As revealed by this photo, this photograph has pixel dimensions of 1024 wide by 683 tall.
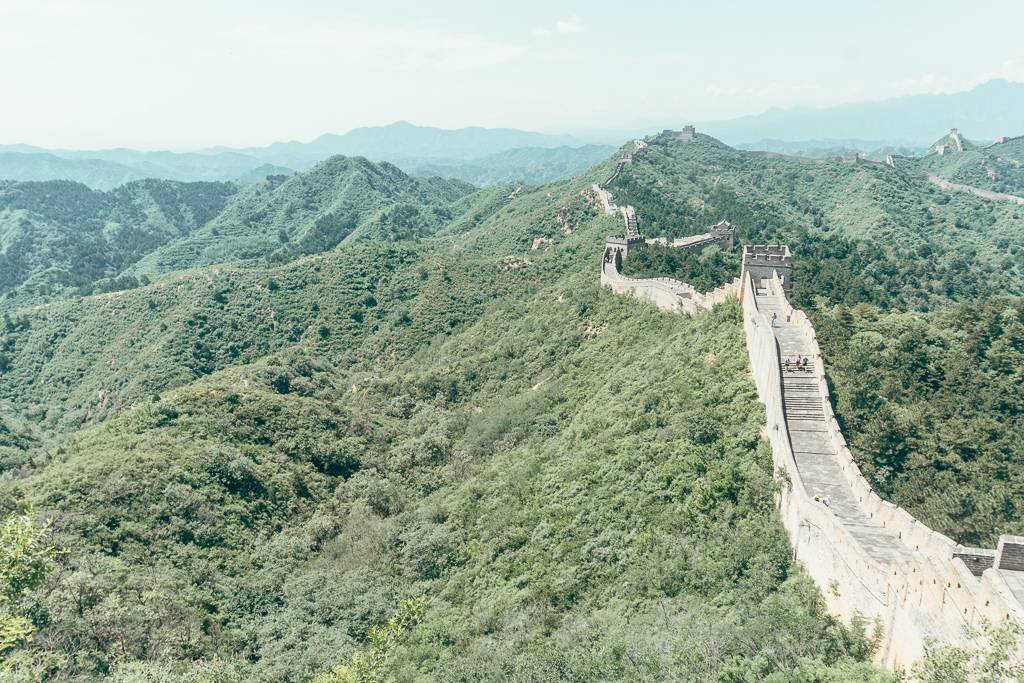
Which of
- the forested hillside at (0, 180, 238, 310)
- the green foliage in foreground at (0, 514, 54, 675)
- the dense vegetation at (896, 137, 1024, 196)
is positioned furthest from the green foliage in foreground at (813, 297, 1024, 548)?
the dense vegetation at (896, 137, 1024, 196)

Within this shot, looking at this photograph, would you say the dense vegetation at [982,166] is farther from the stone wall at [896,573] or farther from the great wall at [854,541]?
the stone wall at [896,573]

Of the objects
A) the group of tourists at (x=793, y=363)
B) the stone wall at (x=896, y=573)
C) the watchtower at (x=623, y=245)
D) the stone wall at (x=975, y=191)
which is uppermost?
the stone wall at (x=975, y=191)

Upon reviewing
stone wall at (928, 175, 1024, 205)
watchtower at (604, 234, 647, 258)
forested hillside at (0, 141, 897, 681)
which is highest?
stone wall at (928, 175, 1024, 205)

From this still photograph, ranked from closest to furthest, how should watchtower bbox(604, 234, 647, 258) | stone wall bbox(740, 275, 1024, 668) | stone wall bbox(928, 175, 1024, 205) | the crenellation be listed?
stone wall bbox(740, 275, 1024, 668), the crenellation, watchtower bbox(604, 234, 647, 258), stone wall bbox(928, 175, 1024, 205)

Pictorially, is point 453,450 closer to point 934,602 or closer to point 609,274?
point 609,274

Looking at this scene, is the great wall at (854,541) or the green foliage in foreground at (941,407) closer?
the great wall at (854,541)

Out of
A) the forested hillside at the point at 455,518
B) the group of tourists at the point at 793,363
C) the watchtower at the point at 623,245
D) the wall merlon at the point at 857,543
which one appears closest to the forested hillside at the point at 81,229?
the forested hillside at the point at 455,518

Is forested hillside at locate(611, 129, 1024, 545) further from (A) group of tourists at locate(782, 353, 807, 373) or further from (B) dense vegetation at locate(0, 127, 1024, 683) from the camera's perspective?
(A) group of tourists at locate(782, 353, 807, 373)
